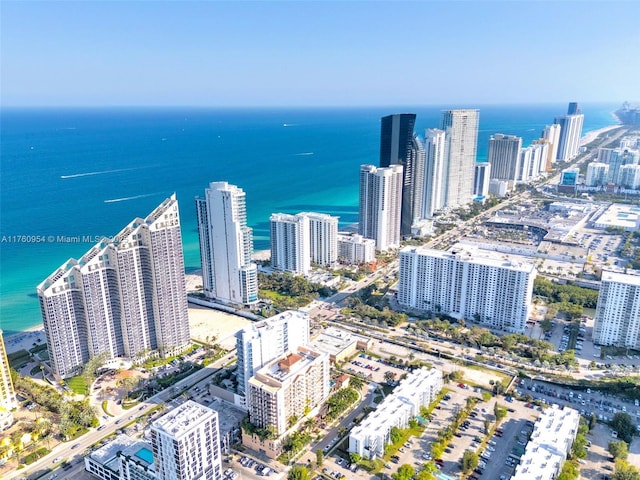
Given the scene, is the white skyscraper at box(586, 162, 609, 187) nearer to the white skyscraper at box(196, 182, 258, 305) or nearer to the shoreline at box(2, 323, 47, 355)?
the white skyscraper at box(196, 182, 258, 305)

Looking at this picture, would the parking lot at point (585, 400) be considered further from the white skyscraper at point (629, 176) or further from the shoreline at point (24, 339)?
the white skyscraper at point (629, 176)

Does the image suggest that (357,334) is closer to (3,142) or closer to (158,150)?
(158,150)

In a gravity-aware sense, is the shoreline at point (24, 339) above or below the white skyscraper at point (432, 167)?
below

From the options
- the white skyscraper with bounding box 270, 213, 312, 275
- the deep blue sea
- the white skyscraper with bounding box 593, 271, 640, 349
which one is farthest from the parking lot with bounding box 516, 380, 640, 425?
the deep blue sea

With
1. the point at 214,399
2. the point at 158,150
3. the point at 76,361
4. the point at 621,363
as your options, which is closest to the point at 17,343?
the point at 76,361

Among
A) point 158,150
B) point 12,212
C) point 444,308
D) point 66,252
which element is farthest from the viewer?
point 158,150

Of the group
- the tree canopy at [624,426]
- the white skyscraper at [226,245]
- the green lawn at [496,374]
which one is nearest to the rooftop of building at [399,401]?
the green lawn at [496,374]
